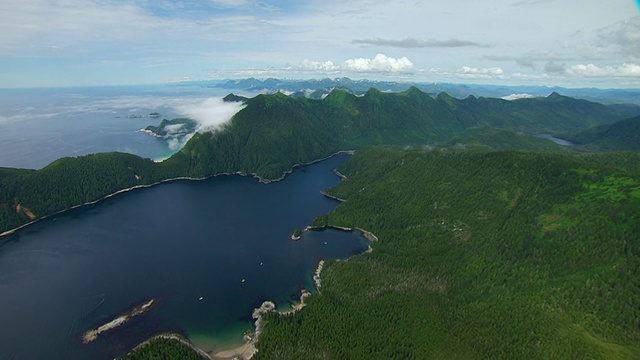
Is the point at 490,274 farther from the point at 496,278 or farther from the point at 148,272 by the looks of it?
the point at 148,272

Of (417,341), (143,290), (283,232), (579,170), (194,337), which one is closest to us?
(417,341)

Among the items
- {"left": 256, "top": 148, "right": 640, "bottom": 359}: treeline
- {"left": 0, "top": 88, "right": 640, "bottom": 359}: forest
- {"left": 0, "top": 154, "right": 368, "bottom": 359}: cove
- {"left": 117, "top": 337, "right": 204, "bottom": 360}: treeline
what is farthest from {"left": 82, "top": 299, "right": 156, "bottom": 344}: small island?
{"left": 256, "top": 148, "right": 640, "bottom": 359}: treeline

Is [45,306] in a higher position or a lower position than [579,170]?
lower

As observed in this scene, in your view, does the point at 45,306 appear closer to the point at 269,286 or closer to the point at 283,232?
the point at 269,286

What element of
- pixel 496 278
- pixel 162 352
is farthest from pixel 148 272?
pixel 496 278

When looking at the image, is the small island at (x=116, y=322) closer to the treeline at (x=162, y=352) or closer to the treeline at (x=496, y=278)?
the treeline at (x=162, y=352)

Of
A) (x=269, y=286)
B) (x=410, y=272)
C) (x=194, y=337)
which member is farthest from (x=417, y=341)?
(x=194, y=337)

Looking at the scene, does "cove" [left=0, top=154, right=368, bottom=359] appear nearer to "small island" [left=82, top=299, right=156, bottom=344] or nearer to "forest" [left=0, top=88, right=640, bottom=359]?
"small island" [left=82, top=299, right=156, bottom=344]

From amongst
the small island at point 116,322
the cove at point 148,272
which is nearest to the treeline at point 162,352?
the cove at point 148,272
